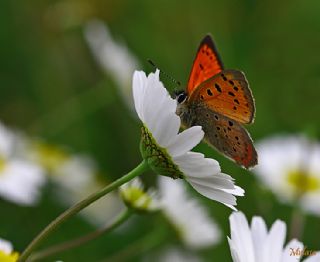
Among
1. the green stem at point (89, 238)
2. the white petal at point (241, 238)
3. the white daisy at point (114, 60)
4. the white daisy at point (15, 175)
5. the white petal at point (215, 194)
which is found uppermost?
the white petal at point (215, 194)

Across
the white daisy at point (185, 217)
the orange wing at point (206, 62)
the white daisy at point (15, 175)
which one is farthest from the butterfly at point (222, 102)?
the white daisy at point (15, 175)

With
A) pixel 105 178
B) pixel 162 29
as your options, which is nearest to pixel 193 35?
pixel 162 29

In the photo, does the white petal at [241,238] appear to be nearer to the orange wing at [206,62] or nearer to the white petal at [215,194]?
the white petal at [215,194]

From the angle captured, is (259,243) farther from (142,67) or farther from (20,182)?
(142,67)

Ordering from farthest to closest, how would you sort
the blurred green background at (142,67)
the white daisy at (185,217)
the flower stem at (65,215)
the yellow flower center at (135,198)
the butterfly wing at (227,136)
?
the blurred green background at (142,67), the white daisy at (185,217), the yellow flower center at (135,198), the butterfly wing at (227,136), the flower stem at (65,215)

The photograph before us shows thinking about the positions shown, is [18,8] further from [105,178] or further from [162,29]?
[105,178]

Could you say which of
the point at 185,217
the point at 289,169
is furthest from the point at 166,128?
the point at 289,169

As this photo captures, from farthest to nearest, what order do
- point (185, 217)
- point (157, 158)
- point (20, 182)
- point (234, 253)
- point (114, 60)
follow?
point (114, 60)
point (20, 182)
point (185, 217)
point (157, 158)
point (234, 253)
